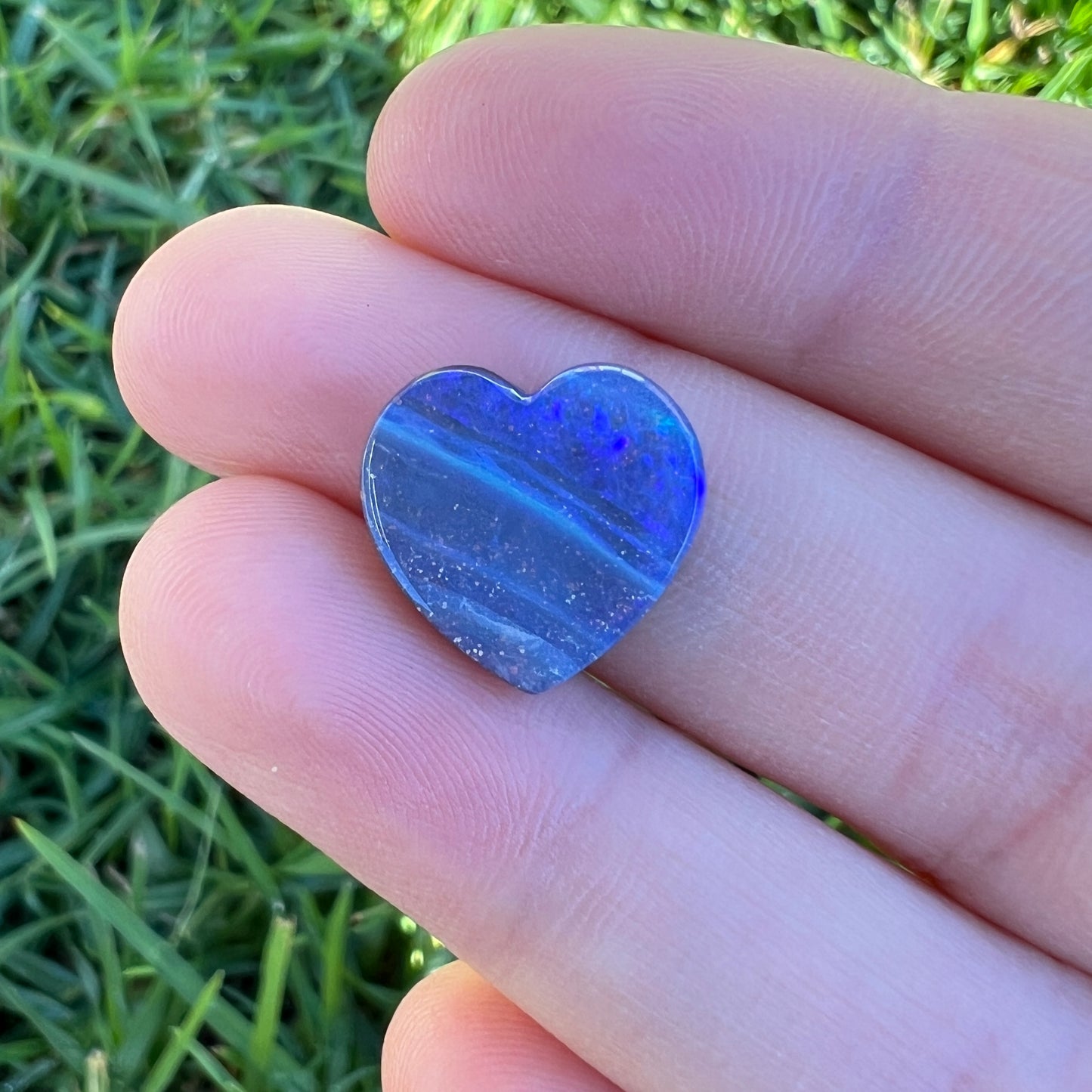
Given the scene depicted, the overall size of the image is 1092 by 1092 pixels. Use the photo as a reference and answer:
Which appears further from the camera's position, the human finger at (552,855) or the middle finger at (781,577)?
the middle finger at (781,577)

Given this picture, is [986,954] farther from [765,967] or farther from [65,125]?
[65,125]

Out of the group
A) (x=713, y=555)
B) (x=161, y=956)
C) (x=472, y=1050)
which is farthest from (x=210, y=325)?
(x=472, y=1050)

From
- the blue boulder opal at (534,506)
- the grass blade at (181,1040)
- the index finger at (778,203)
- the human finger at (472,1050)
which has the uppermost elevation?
the index finger at (778,203)

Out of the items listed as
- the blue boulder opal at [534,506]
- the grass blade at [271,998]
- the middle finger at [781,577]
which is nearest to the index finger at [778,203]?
the middle finger at [781,577]

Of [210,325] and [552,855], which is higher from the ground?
[210,325]

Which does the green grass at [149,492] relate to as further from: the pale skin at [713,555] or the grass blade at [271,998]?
the pale skin at [713,555]

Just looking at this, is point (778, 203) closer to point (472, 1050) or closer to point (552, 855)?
point (552, 855)

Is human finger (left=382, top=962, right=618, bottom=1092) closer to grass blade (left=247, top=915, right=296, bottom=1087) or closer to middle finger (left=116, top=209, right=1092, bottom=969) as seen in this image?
grass blade (left=247, top=915, right=296, bottom=1087)

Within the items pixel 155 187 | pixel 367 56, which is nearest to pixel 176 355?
pixel 155 187
